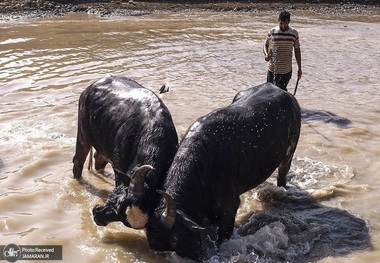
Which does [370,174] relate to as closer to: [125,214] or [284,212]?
[284,212]

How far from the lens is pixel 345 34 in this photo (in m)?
A: 19.8

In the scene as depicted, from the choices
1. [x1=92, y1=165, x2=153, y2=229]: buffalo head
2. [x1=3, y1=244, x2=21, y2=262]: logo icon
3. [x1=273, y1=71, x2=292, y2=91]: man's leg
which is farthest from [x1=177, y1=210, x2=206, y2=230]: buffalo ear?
[x1=273, y1=71, x2=292, y2=91]: man's leg

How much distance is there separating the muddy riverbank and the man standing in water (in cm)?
1658

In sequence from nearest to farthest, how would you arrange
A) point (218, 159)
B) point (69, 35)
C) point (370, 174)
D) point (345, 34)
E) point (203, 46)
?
point (218, 159), point (370, 174), point (203, 46), point (69, 35), point (345, 34)

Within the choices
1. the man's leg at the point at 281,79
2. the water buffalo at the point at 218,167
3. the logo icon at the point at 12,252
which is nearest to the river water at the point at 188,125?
the logo icon at the point at 12,252

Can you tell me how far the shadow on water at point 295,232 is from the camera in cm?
518

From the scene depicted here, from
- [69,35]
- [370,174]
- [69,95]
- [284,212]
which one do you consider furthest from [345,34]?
[284,212]

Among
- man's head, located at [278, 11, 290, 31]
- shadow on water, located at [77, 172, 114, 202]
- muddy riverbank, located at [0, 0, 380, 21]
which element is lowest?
muddy riverbank, located at [0, 0, 380, 21]

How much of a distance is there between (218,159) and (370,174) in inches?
116

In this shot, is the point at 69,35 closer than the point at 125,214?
No

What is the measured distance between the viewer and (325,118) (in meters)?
9.66

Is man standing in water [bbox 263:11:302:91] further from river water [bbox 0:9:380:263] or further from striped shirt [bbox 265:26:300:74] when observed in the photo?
river water [bbox 0:9:380:263]

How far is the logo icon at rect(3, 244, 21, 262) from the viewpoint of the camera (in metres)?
5.09

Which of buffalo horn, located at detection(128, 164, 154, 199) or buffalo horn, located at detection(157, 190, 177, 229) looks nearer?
buffalo horn, located at detection(157, 190, 177, 229)
